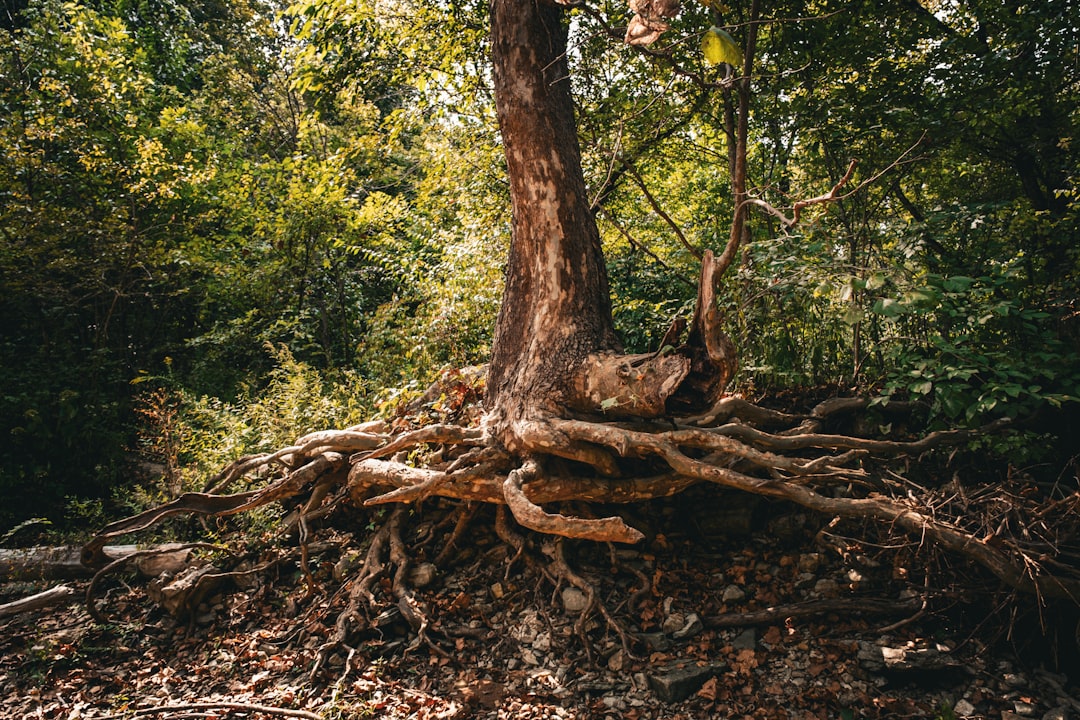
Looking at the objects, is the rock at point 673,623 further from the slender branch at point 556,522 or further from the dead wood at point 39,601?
the dead wood at point 39,601

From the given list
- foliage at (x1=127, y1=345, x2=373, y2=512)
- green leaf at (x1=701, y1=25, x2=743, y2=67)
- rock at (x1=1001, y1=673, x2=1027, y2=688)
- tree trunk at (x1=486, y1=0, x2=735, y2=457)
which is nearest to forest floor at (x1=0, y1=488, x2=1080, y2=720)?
rock at (x1=1001, y1=673, x2=1027, y2=688)

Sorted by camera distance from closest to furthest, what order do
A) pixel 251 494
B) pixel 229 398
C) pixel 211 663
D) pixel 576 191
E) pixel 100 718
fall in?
1. pixel 100 718
2. pixel 211 663
3. pixel 576 191
4. pixel 251 494
5. pixel 229 398

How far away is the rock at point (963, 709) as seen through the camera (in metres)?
2.82

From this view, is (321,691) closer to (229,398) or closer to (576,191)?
(576,191)

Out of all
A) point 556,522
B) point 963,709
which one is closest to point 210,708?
point 556,522

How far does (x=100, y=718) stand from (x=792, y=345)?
210 inches

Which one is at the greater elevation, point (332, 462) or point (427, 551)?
point (332, 462)

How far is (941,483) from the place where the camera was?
3.89m

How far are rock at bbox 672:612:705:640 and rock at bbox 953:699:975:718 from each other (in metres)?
1.27

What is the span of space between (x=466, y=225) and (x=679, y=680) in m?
5.70

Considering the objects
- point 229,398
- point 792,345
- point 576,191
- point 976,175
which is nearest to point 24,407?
point 229,398

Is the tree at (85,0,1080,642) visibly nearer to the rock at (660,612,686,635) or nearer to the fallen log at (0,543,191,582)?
the fallen log at (0,543,191,582)

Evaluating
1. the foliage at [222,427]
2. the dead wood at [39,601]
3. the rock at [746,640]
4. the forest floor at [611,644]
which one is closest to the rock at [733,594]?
the forest floor at [611,644]

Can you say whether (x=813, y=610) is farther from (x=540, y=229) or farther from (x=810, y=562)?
(x=540, y=229)
